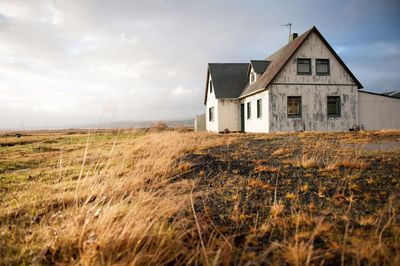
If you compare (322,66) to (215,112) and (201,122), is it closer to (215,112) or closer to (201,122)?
(215,112)

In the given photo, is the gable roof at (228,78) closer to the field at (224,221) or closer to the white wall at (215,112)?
the white wall at (215,112)

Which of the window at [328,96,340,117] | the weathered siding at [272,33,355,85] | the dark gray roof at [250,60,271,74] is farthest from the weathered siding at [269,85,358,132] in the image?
the dark gray roof at [250,60,271,74]

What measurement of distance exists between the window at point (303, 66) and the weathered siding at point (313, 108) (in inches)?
36.0

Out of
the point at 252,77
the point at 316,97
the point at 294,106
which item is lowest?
the point at 294,106

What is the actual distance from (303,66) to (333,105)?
3.24 meters

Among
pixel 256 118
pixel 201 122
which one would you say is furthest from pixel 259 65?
pixel 201 122

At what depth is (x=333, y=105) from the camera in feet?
53.9

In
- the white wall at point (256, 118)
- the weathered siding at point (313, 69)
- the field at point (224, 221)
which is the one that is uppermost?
the weathered siding at point (313, 69)

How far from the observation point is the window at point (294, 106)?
16.1 meters

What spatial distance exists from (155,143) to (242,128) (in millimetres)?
13992

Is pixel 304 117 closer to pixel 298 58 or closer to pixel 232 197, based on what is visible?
pixel 298 58

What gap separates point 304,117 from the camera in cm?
1606

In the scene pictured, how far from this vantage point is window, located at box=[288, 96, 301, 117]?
52.9ft

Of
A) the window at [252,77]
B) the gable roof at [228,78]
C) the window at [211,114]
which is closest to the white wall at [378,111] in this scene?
the window at [252,77]
